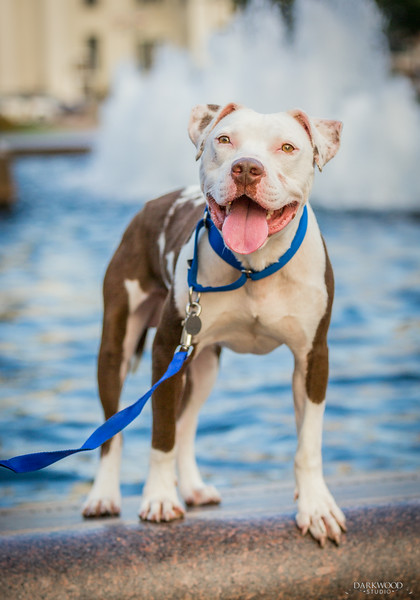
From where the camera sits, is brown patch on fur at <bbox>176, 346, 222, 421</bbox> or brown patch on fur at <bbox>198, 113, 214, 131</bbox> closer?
brown patch on fur at <bbox>198, 113, 214, 131</bbox>

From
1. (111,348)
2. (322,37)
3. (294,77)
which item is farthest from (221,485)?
(322,37)

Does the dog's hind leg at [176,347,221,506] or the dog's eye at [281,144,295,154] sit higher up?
the dog's eye at [281,144,295,154]

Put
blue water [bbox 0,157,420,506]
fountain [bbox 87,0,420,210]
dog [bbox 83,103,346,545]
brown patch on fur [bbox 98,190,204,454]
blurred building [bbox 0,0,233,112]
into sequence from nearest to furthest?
dog [bbox 83,103,346,545] → brown patch on fur [bbox 98,190,204,454] → blue water [bbox 0,157,420,506] → fountain [bbox 87,0,420,210] → blurred building [bbox 0,0,233,112]

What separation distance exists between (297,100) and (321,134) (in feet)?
55.0

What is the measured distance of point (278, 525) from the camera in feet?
11.2

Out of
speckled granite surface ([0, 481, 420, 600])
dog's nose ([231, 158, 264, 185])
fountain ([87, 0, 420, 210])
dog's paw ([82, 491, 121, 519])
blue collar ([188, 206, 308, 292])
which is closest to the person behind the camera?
dog's nose ([231, 158, 264, 185])

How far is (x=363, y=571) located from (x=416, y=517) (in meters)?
0.30

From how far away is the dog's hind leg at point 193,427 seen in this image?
13.6ft

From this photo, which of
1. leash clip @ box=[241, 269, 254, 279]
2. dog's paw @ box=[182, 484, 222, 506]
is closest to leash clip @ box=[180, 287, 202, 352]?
leash clip @ box=[241, 269, 254, 279]

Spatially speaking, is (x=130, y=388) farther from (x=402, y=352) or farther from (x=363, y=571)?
(x=363, y=571)

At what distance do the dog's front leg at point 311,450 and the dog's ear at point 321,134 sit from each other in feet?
2.36

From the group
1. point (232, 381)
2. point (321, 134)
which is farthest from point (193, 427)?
point (232, 381)

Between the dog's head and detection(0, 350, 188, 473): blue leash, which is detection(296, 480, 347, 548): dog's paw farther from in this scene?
the dog's head

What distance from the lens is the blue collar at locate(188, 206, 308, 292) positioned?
329 cm
